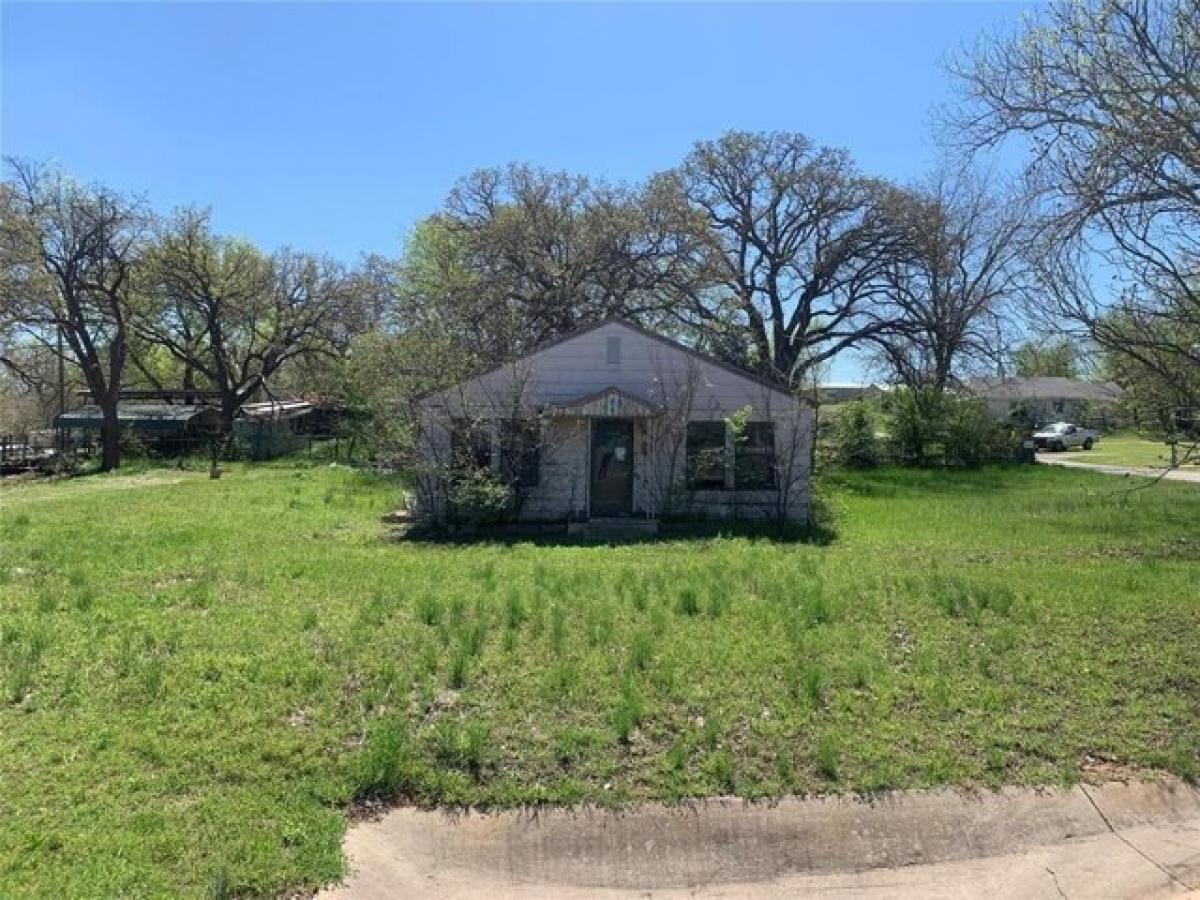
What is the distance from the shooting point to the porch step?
14.6 m

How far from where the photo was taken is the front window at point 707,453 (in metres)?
16.2

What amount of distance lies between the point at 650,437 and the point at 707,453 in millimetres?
1094

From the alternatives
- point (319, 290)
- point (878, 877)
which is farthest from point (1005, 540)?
point (319, 290)

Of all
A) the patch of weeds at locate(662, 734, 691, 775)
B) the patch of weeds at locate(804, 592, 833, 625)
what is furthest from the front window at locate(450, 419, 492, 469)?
the patch of weeds at locate(662, 734, 691, 775)

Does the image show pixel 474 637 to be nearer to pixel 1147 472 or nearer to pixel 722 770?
pixel 722 770

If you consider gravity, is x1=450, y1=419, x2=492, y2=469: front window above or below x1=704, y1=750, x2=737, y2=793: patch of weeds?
above

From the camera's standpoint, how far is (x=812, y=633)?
6719 mm

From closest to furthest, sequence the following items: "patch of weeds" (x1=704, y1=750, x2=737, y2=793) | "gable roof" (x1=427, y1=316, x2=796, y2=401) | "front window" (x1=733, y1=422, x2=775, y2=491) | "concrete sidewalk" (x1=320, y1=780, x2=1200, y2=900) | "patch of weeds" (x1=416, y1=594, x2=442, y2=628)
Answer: "concrete sidewalk" (x1=320, y1=780, x2=1200, y2=900), "patch of weeds" (x1=704, y1=750, x2=737, y2=793), "patch of weeds" (x1=416, y1=594, x2=442, y2=628), "gable roof" (x1=427, y1=316, x2=796, y2=401), "front window" (x1=733, y1=422, x2=775, y2=491)

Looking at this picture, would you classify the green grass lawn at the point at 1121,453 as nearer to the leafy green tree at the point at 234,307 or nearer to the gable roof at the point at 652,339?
the gable roof at the point at 652,339

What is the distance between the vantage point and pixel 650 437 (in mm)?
16359

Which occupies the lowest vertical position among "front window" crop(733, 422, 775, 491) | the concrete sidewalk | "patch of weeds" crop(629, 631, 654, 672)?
the concrete sidewalk

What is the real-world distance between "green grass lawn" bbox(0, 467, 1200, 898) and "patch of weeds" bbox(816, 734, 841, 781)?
0.7 inches

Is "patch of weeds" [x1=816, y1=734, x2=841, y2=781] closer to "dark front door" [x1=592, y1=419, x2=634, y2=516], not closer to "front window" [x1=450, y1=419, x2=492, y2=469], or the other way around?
"front window" [x1=450, y1=419, x2=492, y2=469]

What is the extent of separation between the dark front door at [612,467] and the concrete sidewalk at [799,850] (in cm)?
1202
